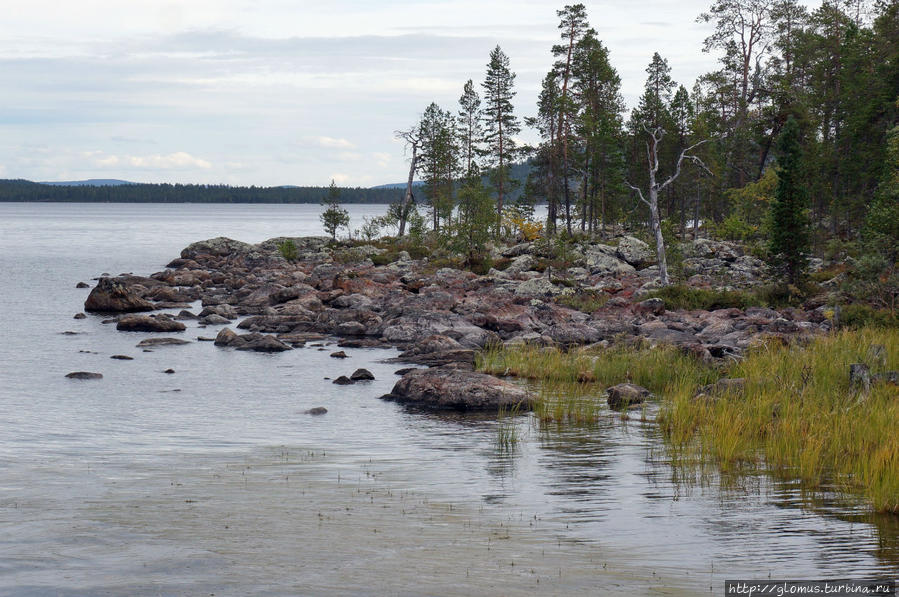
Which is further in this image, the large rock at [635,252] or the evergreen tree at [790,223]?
the large rock at [635,252]

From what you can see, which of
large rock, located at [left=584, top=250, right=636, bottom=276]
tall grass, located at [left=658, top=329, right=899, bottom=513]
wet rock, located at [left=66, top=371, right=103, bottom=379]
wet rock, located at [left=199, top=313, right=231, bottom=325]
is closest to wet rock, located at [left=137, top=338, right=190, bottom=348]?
wet rock, located at [left=199, top=313, right=231, bottom=325]

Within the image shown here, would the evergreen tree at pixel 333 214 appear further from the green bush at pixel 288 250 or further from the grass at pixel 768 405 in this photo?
the grass at pixel 768 405

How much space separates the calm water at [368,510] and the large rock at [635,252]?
31930 mm

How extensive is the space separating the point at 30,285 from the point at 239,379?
34766mm

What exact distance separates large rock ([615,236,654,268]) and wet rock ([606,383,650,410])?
98.6 feet

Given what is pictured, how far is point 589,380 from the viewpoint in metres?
19.9

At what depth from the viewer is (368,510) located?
413 inches

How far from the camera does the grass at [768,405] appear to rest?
11.2 m

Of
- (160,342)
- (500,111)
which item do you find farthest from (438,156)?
(160,342)

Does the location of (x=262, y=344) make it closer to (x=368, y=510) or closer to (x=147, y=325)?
(x=147, y=325)

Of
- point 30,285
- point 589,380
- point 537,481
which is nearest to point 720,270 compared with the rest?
point 589,380

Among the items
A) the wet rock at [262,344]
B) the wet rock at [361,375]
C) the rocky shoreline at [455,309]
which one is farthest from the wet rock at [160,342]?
the wet rock at [361,375]

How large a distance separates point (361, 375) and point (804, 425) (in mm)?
11651

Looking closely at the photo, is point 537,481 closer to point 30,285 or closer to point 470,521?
point 470,521
